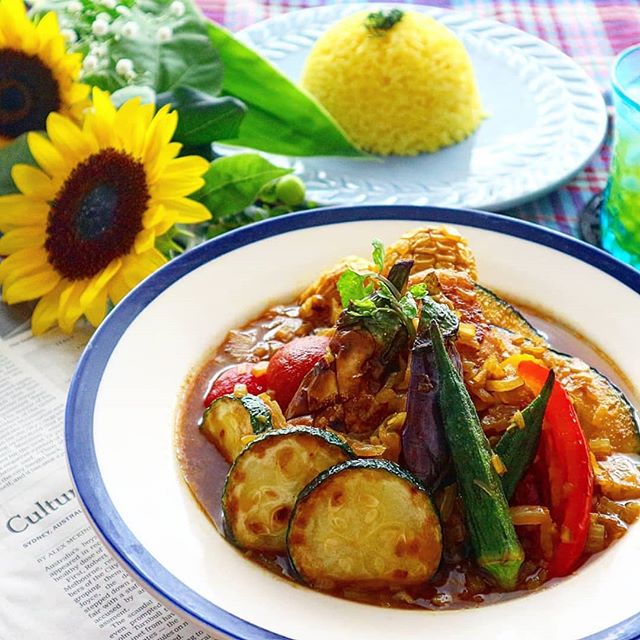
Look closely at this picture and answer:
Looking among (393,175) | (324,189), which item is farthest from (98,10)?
(393,175)

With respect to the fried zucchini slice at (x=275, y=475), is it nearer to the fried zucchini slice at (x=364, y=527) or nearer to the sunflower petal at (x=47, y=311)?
the fried zucchini slice at (x=364, y=527)

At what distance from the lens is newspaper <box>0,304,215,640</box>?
6.52ft

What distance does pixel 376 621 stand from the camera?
1728mm

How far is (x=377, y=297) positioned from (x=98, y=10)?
178 centimetres

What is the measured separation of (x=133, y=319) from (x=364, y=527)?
92cm

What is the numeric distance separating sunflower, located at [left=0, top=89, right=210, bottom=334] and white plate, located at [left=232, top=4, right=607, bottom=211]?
0.70m

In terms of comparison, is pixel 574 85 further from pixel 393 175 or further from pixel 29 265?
pixel 29 265

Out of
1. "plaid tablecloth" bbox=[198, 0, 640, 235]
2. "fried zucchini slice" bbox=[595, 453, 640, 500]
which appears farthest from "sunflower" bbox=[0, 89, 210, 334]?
"plaid tablecloth" bbox=[198, 0, 640, 235]

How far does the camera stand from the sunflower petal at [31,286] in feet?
A: 9.07

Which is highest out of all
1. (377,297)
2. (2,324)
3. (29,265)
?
(377,297)

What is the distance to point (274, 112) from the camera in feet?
11.6

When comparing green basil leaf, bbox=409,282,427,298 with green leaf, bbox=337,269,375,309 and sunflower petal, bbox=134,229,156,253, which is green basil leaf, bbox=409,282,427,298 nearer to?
green leaf, bbox=337,269,375,309

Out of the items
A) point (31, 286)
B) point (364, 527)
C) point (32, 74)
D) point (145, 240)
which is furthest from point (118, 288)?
point (364, 527)

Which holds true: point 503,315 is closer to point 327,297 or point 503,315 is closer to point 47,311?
point 327,297
